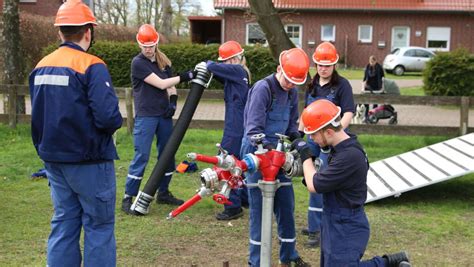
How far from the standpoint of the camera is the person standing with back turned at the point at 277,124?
15.4 feet

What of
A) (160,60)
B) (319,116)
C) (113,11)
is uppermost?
(113,11)

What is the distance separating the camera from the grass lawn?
18.2 feet

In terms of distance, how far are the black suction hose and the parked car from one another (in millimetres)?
29053

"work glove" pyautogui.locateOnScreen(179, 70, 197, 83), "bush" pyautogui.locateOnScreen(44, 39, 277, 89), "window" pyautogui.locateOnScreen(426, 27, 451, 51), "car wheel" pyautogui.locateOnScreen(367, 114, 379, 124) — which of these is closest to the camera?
"work glove" pyautogui.locateOnScreen(179, 70, 197, 83)

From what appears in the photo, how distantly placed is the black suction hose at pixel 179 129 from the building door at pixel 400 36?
3329cm

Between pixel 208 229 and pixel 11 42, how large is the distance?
27.9ft

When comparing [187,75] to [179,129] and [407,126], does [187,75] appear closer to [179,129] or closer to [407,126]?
[179,129]

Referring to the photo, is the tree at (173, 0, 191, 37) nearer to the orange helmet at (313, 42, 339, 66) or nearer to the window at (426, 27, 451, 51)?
the window at (426, 27, 451, 51)

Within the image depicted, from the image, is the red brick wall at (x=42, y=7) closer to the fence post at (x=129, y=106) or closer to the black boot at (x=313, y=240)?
the fence post at (x=129, y=106)

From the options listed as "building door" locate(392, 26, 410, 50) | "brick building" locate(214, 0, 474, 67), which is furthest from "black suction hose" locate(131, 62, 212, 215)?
"building door" locate(392, 26, 410, 50)

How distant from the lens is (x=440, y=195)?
7875mm

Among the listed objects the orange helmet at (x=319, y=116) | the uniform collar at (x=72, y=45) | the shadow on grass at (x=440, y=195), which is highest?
the uniform collar at (x=72, y=45)

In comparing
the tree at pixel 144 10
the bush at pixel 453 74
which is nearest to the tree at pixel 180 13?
the tree at pixel 144 10

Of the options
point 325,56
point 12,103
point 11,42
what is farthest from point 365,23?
point 325,56
